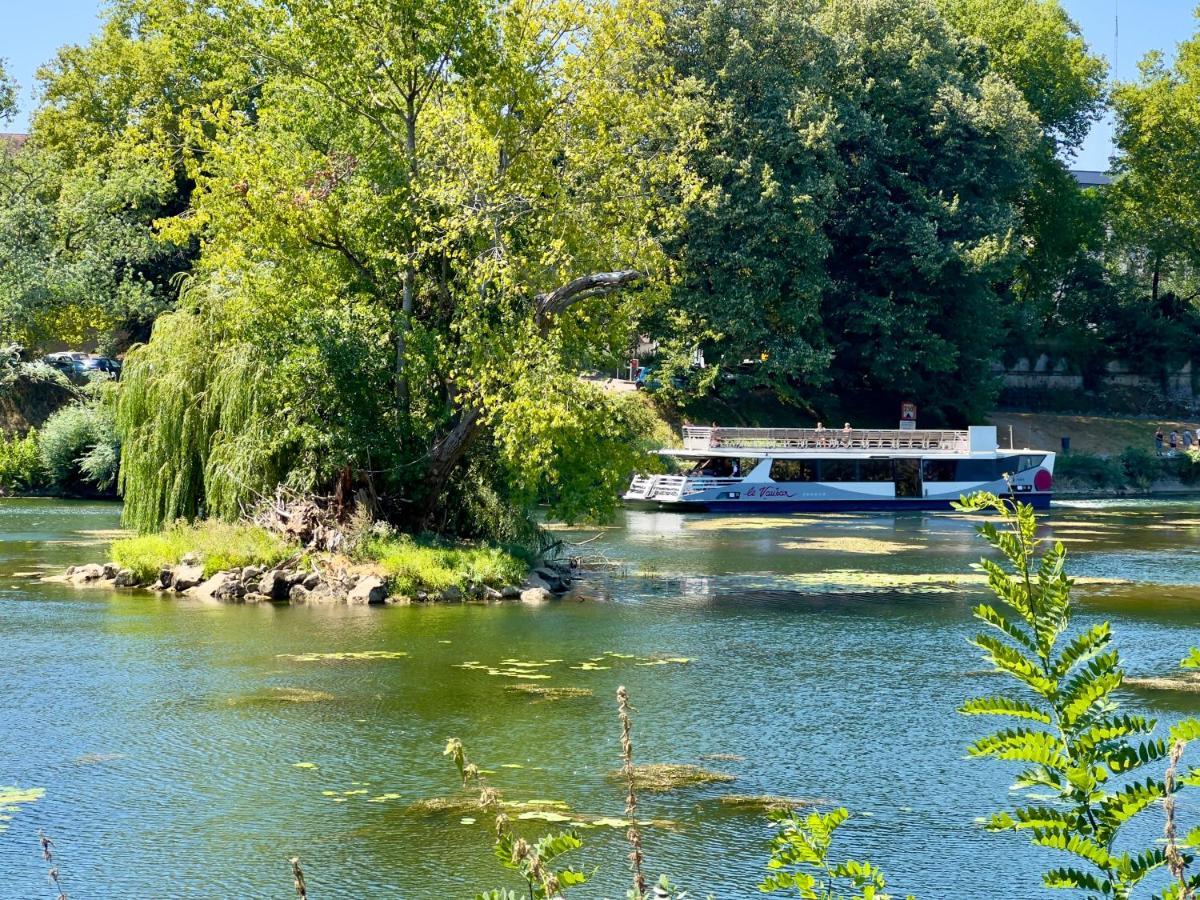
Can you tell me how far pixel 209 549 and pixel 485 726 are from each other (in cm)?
1289

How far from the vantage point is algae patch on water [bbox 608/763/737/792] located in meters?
15.1

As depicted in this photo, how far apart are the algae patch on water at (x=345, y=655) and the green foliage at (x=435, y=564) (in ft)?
17.6

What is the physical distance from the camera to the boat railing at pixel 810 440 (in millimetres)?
52906

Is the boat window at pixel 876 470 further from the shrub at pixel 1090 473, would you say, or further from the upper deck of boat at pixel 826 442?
the shrub at pixel 1090 473

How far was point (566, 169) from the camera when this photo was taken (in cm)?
2980

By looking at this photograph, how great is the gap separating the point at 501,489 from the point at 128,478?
7.84m

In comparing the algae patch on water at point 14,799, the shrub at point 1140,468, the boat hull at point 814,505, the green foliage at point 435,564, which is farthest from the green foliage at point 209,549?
the shrub at point 1140,468

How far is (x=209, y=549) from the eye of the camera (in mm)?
28750

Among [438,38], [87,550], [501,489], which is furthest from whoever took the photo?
[87,550]

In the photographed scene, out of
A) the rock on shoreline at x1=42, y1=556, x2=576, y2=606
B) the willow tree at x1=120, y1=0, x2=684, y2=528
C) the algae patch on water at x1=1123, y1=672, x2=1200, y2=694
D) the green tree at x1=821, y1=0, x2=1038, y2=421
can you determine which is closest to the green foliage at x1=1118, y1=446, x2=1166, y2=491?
the green tree at x1=821, y1=0, x2=1038, y2=421

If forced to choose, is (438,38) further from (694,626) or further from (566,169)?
(694,626)

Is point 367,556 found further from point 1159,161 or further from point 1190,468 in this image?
point 1159,161

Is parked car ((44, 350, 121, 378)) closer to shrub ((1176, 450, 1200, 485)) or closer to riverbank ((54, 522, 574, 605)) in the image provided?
riverbank ((54, 522, 574, 605))

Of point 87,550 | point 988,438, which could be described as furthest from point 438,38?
point 988,438
